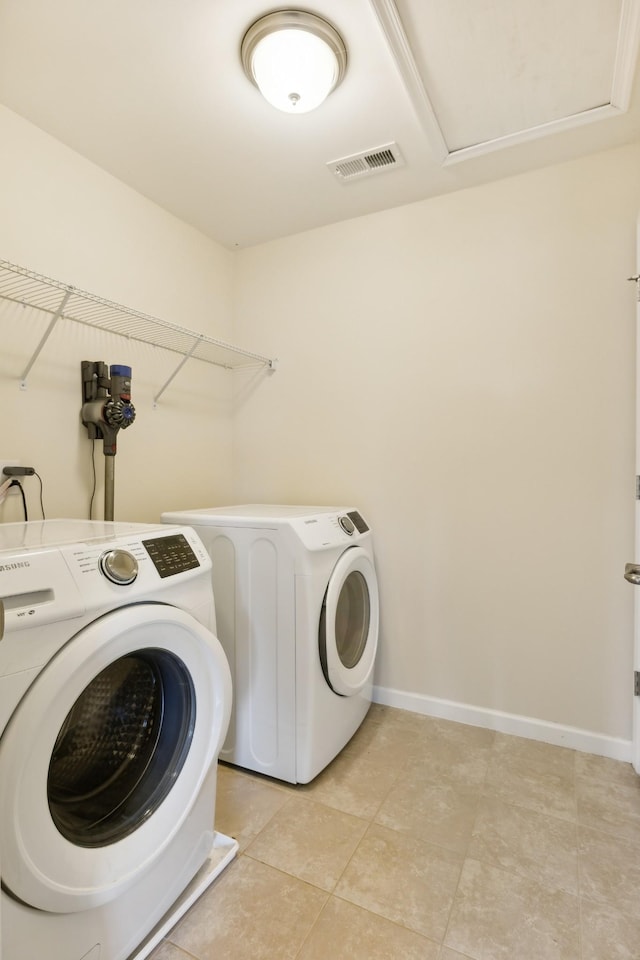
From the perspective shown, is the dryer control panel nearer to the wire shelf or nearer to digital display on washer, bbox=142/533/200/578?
digital display on washer, bbox=142/533/200/578

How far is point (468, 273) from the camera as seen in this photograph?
6.68 feet

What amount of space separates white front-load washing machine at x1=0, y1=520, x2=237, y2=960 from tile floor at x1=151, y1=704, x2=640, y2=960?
148 mm

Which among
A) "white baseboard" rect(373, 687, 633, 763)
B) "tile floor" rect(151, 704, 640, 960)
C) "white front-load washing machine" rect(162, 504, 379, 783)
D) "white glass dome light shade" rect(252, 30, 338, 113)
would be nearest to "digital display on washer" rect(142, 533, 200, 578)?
"white front-load washing machine" rect(162, 504, 379, 783)

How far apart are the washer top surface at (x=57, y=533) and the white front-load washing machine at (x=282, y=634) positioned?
1.36 ft

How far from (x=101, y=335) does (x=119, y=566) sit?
1259 mm

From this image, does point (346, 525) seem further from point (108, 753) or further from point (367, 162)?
point (367, 162)

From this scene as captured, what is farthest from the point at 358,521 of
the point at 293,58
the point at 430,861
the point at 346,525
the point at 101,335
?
the point at 293,58

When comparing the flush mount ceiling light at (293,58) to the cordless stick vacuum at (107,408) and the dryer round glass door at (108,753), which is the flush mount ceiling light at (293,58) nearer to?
the cordless stick vacuum at (107,408)

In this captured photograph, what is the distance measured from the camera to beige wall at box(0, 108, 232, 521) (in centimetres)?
160

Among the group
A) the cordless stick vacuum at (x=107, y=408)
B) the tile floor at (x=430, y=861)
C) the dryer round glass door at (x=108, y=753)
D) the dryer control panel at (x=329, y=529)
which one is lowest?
the tile floor at (x=430, y=861)

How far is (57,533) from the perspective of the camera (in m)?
1.21

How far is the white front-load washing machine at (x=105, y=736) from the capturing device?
2.62 ft

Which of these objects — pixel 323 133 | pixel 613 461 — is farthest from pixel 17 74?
pixel 613 461

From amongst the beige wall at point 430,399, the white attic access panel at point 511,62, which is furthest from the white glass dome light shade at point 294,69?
the beige wall at point 430,399
